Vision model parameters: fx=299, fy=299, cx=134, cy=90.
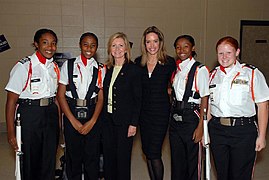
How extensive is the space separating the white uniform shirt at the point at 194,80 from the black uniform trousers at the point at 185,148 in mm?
183

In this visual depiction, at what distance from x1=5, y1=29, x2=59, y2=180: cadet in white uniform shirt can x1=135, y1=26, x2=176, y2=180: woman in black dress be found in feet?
2.81

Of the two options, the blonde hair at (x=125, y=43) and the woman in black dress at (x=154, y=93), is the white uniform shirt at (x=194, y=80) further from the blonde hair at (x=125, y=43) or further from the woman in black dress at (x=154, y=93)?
the blonde hair at (x=125, y=43)

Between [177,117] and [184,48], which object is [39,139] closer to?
[177,117]

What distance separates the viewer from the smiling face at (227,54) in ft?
8.03

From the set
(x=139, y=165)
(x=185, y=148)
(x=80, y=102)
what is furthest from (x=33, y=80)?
(x=139, y=165)

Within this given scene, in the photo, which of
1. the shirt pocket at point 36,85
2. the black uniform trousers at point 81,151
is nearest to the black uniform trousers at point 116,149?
the black uniform trousers at point 81,151

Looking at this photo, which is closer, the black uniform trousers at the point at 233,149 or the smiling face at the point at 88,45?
the black uniform trousers at the point at 233,149

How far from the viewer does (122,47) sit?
283 centimetres

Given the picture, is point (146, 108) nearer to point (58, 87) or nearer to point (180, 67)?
point (180, 67)

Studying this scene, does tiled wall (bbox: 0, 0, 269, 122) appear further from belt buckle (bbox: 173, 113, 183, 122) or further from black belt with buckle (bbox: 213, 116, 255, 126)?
black belt with buckle (bbox: 213, 116, 255, 126)

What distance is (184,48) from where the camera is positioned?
279cm

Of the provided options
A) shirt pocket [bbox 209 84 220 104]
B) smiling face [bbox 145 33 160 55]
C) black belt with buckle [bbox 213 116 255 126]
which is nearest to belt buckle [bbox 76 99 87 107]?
smiling face [bbox 145 33 160 55]

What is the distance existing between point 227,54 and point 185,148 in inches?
37.8

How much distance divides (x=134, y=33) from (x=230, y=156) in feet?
13.2
